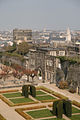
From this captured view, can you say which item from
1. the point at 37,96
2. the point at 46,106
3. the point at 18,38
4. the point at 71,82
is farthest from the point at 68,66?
the point at 18,38

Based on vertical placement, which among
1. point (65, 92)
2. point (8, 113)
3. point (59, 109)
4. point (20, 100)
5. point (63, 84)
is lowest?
point (65, 92)

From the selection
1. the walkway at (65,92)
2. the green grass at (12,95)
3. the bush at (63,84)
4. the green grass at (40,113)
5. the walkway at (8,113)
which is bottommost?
the walkway at (65,92)

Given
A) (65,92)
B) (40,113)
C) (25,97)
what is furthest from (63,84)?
(40,113)

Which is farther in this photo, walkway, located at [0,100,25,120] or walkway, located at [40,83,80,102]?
walkway, located at [40,83,80,102]

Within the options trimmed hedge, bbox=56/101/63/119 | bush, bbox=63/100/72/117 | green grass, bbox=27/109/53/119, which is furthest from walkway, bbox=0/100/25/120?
bush, bbox=63/100/72/117

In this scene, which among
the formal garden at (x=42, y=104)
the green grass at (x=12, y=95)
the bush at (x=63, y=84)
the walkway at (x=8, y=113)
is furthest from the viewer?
the bush at (x=63, y=84)

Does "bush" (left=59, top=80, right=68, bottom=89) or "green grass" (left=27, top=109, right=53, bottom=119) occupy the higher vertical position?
"bush" (left=59, top=80, right=68, bottom=89)

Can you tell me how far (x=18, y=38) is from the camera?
125312mm

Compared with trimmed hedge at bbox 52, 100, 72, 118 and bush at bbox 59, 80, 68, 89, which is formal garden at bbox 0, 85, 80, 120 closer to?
trimmed hedge at bbox 52, 100, 72, 118

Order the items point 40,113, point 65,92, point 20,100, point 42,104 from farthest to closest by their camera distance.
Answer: point 65,92
point 20,100
point 42,104
point 40,113

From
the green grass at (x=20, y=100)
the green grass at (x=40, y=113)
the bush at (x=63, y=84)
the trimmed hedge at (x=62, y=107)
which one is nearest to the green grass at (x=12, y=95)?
the green grass at (x=20, y=100)

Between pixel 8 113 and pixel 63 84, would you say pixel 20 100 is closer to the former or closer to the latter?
pixel 8 113

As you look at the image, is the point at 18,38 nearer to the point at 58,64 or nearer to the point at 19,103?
the point at 58,64

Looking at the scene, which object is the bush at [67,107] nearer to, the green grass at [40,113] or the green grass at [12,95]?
the green grass at [40,113]
